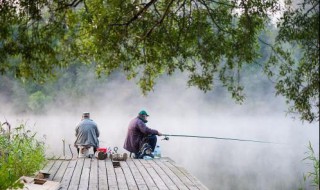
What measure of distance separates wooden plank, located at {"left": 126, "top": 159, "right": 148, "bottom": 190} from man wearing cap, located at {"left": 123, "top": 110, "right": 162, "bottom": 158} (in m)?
0.83

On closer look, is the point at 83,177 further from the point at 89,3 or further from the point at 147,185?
the point at 89,3

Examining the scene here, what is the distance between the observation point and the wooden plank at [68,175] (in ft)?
22.9

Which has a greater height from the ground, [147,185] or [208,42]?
[208,42]

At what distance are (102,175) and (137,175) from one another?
1.68 ft

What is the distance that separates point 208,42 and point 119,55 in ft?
4.15

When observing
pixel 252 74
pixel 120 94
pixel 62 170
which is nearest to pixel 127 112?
pixel 120 94

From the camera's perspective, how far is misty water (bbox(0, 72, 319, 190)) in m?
16.3

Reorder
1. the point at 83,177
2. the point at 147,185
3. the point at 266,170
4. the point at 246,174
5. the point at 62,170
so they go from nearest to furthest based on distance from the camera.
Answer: the point at 147,185 < the point at 83,177 < the point at 62,170 < the point at 246,174 < the point at 266,170

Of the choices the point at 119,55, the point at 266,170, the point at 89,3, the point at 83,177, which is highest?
the point at 89,3

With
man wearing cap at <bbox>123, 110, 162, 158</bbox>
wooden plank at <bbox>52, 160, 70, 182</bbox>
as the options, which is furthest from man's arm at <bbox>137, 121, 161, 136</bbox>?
wooden plank at <bbox>52, 160, 70, 182</bbox>

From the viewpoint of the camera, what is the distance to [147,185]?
23.4 ft

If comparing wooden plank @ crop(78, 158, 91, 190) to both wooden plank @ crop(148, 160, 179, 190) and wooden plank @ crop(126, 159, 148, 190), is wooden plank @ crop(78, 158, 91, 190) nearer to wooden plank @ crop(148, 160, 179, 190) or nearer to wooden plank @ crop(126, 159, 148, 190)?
wooden plank @ crop(126, 159, 148, 190)

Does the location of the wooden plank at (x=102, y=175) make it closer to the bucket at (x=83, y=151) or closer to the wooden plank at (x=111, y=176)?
the wooden plank at (x=111, y=176)

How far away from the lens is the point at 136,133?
10727 mm
